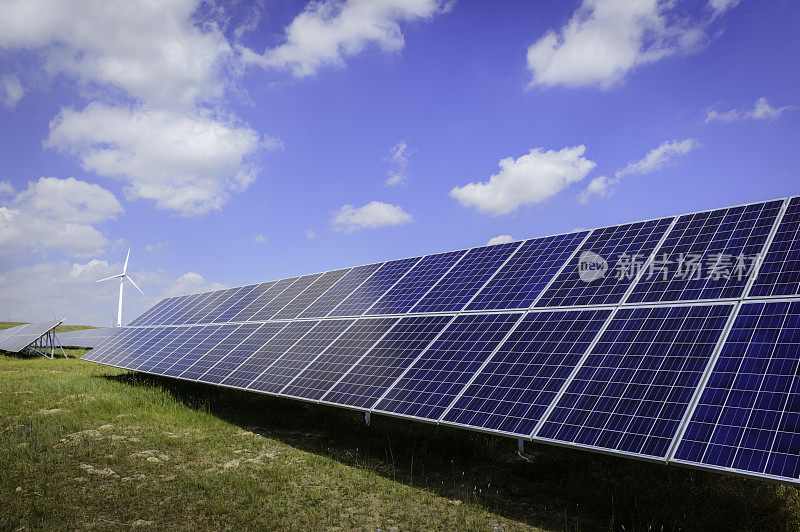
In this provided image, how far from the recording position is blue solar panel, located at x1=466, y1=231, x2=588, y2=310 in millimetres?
17400

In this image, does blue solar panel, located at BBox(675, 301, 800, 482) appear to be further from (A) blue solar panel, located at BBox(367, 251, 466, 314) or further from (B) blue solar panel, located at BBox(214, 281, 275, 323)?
(B) blue solar panel, located at BBox(214, 281, 275, 323)

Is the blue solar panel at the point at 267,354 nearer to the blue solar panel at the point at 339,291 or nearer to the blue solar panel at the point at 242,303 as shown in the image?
the blue solar panel at the point at 339,291

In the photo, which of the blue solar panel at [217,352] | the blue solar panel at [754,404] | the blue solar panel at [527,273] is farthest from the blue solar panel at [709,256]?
the blue solar panel at [217,352]

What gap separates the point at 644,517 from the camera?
463 inches

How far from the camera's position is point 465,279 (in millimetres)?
20812

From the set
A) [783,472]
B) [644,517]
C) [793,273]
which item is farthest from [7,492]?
[793,273]

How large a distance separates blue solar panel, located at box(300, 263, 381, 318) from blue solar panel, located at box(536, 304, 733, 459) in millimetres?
14348

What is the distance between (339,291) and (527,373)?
1473 centimetres

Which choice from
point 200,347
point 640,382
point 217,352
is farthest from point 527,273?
point 200,347

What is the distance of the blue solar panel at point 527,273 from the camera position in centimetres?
1740

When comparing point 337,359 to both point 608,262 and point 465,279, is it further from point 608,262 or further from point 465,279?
point 608,262

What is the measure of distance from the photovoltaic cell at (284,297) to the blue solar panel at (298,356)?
21.2 ft

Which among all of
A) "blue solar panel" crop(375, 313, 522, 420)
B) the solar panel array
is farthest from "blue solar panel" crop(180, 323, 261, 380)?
"blue solar panel" crop(375, 313, 522, 420)

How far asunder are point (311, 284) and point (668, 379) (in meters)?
22.2
